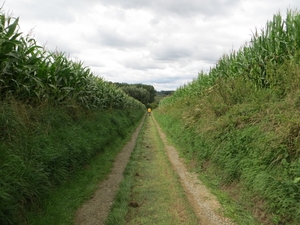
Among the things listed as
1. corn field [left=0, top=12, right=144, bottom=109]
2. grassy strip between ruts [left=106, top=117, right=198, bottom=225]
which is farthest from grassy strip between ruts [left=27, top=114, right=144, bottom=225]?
corn field [left=0, top=12, right=144, bottom=109]

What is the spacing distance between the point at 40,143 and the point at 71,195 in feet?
4.12

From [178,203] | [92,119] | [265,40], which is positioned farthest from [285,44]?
[92,119]

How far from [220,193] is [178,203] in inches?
41.7

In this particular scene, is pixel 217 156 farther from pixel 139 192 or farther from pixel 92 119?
pixel 92 119

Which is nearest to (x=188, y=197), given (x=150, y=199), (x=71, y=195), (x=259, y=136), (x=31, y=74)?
(x=150, y=199)

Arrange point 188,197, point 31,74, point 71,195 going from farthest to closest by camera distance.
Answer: point 31,74 → point 188,197 → point 71,195

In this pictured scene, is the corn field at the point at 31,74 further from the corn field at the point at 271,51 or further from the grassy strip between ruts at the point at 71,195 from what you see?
the corn field at the point at 271,51

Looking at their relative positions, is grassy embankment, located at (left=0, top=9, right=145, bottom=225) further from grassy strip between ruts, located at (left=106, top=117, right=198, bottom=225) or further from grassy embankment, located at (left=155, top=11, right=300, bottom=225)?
grassy embankment, located at (left=155, top=11, right=300, bottom=225)

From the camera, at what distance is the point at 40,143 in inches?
200

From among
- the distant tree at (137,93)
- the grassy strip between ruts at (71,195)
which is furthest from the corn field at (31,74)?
the distant tree at (137,93)

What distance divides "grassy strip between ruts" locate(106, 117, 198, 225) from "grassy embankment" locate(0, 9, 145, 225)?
2.58ft

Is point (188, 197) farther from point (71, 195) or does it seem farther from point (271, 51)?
point (271, 51)

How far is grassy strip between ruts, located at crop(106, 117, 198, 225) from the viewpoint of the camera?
4.13 metres

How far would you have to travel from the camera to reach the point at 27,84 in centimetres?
608
